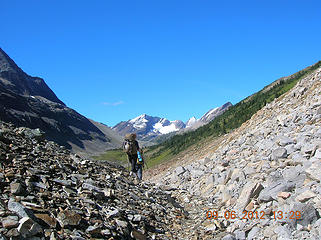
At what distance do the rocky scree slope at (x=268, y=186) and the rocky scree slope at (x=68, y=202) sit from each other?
2.15m

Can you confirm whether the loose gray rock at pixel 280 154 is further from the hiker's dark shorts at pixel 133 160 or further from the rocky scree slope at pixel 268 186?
the hiker's dark shorts at pixel 133 160

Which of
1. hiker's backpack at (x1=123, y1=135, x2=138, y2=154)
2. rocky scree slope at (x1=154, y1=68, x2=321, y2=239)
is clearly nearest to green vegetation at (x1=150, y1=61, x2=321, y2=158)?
rocky scree slope at (x1=154, y1=68, x2=321, y2=239)

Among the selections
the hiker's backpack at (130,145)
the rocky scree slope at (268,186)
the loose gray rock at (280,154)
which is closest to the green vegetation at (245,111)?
the rocky scree slope at (268,186)

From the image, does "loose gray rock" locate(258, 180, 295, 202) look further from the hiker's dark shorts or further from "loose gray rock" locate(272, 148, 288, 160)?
the hiker's dark shorts

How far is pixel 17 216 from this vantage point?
731 centimetres

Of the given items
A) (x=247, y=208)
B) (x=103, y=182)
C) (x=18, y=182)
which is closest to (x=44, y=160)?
(x=103, y=182)

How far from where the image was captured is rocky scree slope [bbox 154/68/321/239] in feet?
30.9

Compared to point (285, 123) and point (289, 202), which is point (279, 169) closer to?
point (289, 202)

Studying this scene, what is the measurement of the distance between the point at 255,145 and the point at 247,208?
25.5 feet
